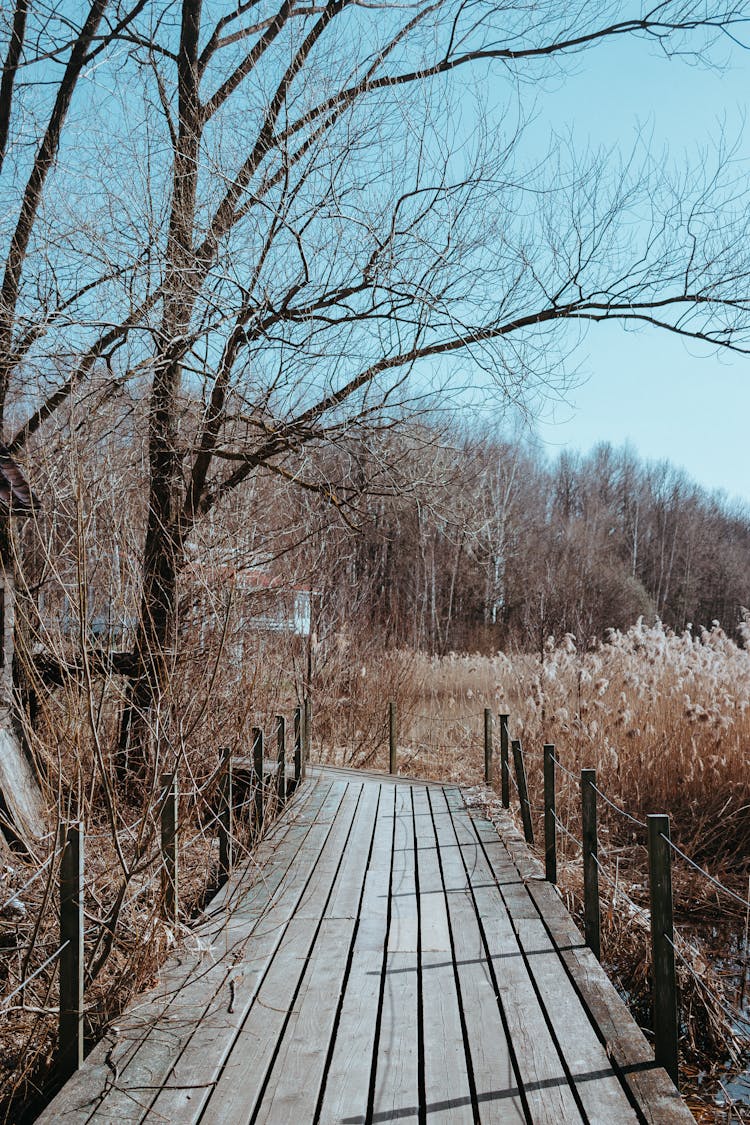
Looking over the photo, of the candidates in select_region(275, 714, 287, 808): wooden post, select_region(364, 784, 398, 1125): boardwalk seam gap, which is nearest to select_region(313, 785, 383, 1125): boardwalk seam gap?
select_region(364, 784, 398, 1125): boardwalk seam gap

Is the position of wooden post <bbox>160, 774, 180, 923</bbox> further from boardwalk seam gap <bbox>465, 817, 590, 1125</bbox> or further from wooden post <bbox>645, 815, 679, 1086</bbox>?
wooden post <bbox>645, 815, 679, 1086</bbox>

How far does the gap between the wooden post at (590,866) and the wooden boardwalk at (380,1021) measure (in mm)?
153

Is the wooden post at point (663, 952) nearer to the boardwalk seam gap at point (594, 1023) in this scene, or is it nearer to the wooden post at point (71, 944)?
the boardwalk seam gap at point (594, 1023)

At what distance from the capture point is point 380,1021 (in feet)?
12.3

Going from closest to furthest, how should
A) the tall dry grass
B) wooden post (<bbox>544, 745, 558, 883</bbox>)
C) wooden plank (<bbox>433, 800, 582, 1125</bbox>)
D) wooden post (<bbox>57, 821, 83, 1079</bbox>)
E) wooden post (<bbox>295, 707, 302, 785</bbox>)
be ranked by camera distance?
wooden plank (<bbox>433, 800, 582, 1125</bbox>)
wooden post (<bbox>57, 821, 83, 1079</bbox>)
wooden post (<bbox>544, 745, 558, 883</bbox>)
the tall dry grass
wooden post (<bbox>295, 707, 302, 785</bbox>)

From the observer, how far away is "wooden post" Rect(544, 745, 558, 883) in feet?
17.9

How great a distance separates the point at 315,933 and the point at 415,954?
0.58 meters

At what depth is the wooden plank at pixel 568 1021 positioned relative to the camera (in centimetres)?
311

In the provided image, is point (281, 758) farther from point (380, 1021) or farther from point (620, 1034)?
point (620, 1034)

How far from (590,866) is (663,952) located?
1336 millimetres

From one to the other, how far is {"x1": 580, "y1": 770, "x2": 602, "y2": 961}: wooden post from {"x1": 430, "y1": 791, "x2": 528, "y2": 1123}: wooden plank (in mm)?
471

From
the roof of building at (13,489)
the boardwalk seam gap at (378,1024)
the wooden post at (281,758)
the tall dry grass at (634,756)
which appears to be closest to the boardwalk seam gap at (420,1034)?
the boardwalk seam gap at (378,1024)

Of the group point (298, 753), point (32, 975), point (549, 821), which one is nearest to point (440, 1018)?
point (32, 975)

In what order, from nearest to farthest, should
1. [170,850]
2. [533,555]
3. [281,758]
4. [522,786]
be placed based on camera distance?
1. [170,850]
2. [522,786]
3. [281,758]
4. [533,555]
